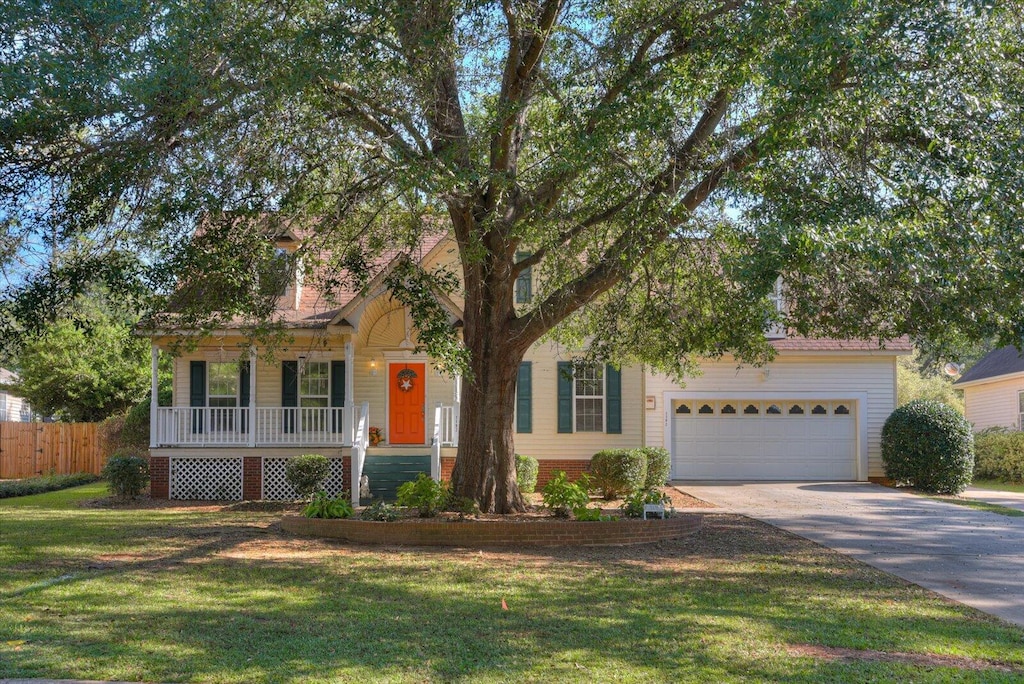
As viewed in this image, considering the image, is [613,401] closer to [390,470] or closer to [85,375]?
[390,470]

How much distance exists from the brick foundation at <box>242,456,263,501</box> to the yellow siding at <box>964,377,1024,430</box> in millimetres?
20114

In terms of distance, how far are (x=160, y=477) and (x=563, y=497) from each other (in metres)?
10.1

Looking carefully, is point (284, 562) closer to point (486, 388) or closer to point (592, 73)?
point (486, 388)

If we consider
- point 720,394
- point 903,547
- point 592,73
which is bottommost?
point 903,547

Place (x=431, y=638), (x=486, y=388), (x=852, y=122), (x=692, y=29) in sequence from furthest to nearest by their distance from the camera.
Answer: (x=486, y=388)
(x=692, y=29)
(x=852, y=122)
(x=431, y=638)

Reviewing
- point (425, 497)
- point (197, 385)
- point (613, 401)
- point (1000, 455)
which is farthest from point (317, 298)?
point (1000, 455)

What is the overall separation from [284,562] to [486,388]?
4.11m

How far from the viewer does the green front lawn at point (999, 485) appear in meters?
24.3

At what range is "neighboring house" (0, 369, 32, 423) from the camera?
116ft

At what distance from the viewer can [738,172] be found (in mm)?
11469

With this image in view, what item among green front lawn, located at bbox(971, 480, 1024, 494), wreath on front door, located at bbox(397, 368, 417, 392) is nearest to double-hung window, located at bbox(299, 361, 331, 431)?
wreath on front door, located at bbox(397, 368, 417, 392)

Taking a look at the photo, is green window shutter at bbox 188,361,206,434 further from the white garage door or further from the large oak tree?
the white garage door

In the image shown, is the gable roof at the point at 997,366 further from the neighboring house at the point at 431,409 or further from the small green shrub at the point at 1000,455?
the neighboring house at the point at 431,409

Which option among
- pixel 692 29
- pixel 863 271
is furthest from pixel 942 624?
pixel 692 29
